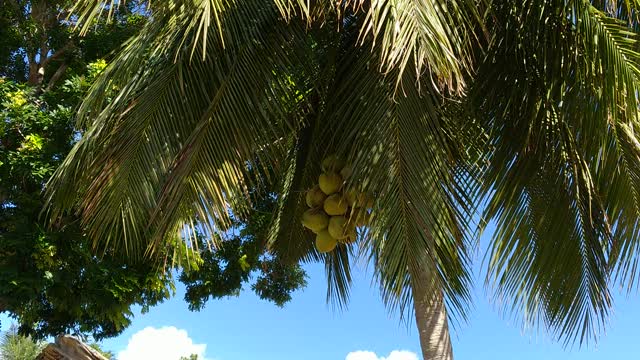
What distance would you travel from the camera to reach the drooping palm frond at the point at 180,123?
408cm

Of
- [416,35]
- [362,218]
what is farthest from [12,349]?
[416,35]

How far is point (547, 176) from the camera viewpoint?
14.9ft

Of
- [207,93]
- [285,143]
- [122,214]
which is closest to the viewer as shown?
[122,214]

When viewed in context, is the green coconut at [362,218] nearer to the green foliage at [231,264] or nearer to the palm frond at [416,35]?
the palm frond at [416,35]

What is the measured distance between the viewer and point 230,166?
4180mm

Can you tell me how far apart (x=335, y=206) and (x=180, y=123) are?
3.69 feet

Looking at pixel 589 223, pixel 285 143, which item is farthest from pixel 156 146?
pixel 589 223

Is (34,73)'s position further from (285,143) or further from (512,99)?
(512,99)

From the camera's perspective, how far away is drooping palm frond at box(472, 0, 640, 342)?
4.31m

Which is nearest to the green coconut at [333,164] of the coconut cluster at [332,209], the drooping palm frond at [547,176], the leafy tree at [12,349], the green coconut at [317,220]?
the coconut cluster at [332,209]

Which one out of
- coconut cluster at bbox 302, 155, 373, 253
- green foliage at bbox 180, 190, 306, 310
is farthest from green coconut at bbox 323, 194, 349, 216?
green foliage at bbox 180, 190, 306, 310

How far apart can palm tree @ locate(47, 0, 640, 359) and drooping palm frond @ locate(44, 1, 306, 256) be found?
0.01 meters

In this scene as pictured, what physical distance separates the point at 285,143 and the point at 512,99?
1.54m

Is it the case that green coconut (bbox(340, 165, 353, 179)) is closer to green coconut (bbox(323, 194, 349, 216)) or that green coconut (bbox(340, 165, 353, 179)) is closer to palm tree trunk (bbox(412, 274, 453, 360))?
green coconut (bbox(323, 194, 349, 216))
